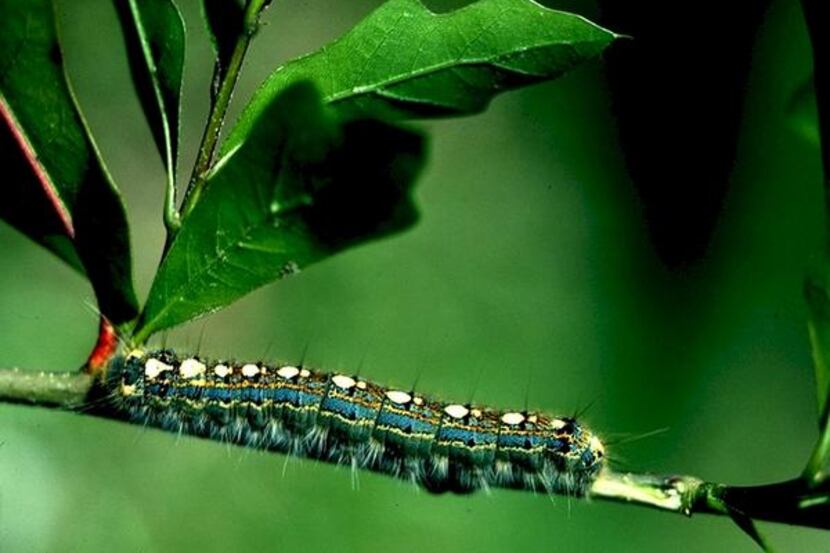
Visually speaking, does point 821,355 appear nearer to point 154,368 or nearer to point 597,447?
point 597,447

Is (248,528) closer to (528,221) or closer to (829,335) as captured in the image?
(528,221)

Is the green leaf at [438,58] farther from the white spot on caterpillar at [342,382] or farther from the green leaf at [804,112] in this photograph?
the white spot on caterpillar at [342,382]

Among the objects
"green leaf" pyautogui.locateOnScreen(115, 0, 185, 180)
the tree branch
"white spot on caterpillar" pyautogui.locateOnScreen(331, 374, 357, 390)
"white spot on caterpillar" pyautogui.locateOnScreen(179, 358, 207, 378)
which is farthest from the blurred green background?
"green leaf" pyautogui.locateOnScreen(115, 0, 185, 180)

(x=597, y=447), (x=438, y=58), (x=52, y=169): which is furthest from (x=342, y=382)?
(x=438, y=58)

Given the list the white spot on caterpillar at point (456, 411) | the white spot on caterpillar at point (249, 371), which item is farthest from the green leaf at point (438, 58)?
the white spot on caterpillar at point (456, 411)

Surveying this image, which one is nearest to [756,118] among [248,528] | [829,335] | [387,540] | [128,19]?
[387,540]

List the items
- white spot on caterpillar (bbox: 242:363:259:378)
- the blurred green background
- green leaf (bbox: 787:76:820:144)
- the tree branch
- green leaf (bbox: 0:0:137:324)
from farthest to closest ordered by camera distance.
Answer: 1. the blurred green background
2. white spot on caterpillar (bbox: 242:363:259:378)
3. green leaf (bbox: 787:76:820:144)
4. the tree branch
5. green leaf (bbox: 0:0:137:324)

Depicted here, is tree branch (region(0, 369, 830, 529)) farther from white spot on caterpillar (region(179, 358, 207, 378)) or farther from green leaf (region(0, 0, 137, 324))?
white spot on caterpillar (region(179, 358, 207, 378))
